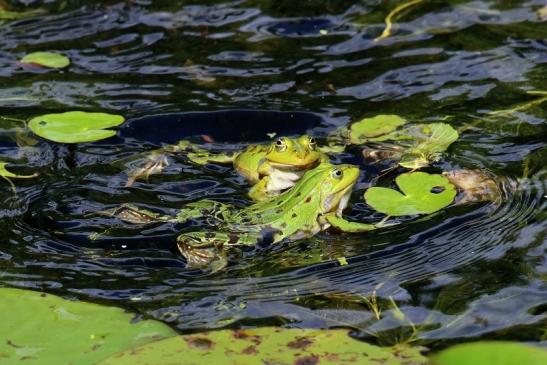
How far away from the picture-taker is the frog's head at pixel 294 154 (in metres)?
4.55

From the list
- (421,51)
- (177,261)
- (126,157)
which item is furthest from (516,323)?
(421,51)

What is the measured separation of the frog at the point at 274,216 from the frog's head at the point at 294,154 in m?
0.25

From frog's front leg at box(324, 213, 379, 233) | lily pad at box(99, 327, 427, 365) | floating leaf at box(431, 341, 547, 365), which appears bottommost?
frog's front leg at box(324, 213, 379, 233)

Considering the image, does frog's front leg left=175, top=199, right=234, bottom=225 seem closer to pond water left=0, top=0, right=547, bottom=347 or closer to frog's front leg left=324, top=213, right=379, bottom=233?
pond water left=0, top=0, right=547, bottom=347

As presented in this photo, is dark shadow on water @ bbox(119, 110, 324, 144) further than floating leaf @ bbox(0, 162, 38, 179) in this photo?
Yes

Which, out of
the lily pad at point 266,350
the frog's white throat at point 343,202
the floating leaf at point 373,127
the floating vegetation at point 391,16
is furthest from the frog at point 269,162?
the floating vegetation at point 391,16

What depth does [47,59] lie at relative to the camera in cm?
→ 602

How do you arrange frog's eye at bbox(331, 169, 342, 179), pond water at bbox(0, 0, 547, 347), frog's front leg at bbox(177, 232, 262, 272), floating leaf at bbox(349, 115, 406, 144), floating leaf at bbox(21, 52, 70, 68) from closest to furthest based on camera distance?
pond water at bbox(0, 0, 547, 347) → frog's front leg at bbox(177, 232, 262, 272) → frog's eye at bbox(331, 169, 342, 179) → floating leaf at bbox(349, 115, 406, 144) → floating leaf at bbox(21, 52, 70, 68)

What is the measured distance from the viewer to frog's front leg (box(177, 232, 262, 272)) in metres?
3.85

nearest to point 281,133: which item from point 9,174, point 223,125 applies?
point 223,125

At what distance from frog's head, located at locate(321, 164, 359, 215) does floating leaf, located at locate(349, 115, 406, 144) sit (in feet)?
2.23

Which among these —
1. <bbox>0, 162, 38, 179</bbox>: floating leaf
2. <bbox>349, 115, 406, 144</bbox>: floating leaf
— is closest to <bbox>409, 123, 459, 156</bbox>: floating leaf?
<bbox>349, 115, 406, 144</bbox>: floating leaf

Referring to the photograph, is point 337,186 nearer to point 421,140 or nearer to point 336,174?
point 336,174

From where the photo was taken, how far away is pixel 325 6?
262 inches
